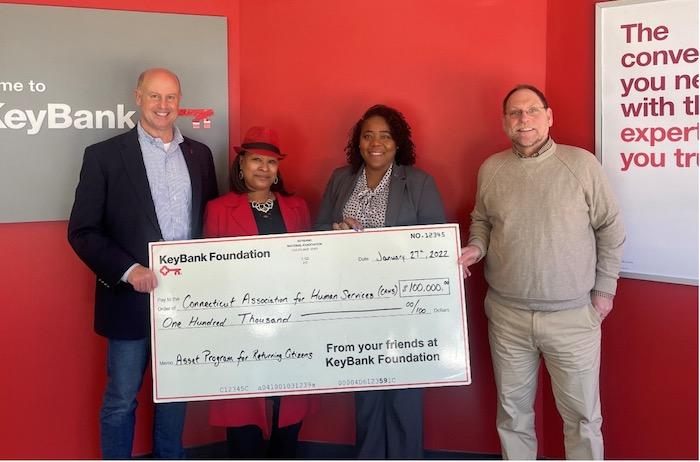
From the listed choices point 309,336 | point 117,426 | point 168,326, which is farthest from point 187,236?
point 117,426

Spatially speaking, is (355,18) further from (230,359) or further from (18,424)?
(18,424)

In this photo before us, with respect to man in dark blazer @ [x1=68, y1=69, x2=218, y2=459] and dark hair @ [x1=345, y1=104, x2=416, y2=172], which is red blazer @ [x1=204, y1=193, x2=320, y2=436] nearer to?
man in dark blazer @ [x1=68, y1=69, x2=218, y2=459]

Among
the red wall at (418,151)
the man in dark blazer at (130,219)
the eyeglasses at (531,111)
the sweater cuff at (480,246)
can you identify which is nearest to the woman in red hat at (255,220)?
the man in dark blazer at (130,219)

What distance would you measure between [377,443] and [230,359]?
2.82 feet

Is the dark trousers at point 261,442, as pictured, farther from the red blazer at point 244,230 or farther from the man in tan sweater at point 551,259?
the man in tan sweater at point 551,259

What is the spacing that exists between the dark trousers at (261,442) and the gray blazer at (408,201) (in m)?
0.94

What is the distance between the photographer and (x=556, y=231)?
2.47 m

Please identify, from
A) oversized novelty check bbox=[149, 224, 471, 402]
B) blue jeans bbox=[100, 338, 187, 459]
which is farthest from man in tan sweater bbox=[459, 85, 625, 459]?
blue jeans bbox=[100, 338, 187, 459]

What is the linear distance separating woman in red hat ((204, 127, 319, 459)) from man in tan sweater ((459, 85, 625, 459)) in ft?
2.72

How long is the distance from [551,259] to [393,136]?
2.94 feet

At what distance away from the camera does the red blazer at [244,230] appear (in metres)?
2.70

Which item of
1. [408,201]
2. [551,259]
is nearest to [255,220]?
→ [408,201]

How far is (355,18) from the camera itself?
3137 mm

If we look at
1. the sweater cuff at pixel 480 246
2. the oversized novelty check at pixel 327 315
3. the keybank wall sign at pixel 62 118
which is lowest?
the oversized novelty check at pixel 327 315
